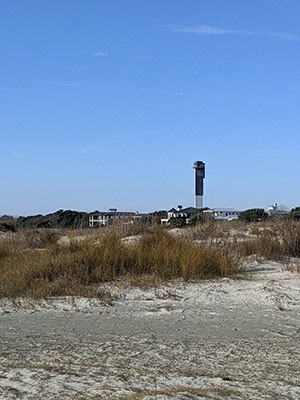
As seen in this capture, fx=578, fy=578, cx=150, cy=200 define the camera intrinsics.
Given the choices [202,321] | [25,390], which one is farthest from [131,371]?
[202,321]

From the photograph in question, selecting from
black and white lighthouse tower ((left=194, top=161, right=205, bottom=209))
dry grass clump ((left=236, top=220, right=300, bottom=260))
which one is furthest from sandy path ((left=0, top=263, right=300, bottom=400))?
black and white lighthouse tower ((left=194, top=161, right=205, bottom=209))

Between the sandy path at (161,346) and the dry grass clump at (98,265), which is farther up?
the dry grass clump at (98,265)

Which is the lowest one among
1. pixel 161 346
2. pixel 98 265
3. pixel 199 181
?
pixel 161 346

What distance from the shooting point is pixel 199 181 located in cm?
6384

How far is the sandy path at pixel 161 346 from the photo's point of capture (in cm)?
443

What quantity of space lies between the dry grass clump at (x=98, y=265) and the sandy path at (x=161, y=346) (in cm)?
62

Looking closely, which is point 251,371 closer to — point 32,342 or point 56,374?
point 56,374

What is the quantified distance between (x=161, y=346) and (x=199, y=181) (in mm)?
58437

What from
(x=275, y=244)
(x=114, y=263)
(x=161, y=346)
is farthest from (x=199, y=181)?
(x=161, y=346)

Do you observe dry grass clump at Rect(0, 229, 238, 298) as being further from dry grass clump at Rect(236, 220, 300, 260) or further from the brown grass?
dry grass clump at Rect(236, 220, 300, 260)

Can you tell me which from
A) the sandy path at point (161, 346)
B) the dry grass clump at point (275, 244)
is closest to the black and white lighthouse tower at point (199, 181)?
the dry grass clump at point (275, 244)

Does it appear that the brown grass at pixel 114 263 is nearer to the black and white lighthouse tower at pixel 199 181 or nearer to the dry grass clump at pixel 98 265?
the dry grass clump at pixel 98 265

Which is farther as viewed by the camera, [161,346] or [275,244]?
[275,244]

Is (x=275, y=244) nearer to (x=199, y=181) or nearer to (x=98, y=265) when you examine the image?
(x=98, y=265)
